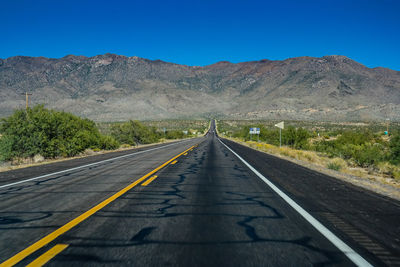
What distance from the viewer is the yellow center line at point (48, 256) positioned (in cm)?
295

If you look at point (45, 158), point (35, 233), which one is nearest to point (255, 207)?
point (35, 233)

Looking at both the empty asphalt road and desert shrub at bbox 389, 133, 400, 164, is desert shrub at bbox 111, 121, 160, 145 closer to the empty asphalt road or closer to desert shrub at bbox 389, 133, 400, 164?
desert shrub at bbox 389, 133, 400, 164

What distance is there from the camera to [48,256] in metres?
3.10

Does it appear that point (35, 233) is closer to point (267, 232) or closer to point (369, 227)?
point (267, 232)

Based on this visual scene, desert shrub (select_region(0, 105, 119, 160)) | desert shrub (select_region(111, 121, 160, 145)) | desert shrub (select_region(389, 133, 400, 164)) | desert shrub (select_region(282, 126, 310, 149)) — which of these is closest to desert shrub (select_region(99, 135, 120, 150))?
desert shrub (select_region(0, 105, 119, 160))

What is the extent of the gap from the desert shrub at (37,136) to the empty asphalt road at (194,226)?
369 inches

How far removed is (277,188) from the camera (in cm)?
727

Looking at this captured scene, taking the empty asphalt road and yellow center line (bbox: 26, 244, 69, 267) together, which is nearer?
yellow center line (bbox: 26, 244, 69, 267)

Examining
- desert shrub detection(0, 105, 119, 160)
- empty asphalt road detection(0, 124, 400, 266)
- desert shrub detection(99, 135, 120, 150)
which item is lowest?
desert shrub detection(99, 135, 120, 150)

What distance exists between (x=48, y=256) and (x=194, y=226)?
6.40 ft

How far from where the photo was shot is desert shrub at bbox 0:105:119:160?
15.4 meters

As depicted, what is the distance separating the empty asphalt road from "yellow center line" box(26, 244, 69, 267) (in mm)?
11

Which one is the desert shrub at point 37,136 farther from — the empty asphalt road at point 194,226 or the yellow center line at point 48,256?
the yellow center line at point 48,256

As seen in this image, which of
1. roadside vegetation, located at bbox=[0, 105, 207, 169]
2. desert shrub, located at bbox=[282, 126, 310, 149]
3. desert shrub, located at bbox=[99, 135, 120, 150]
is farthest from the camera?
desert shrub, located at bbox=[282, 126, 310, 149]
